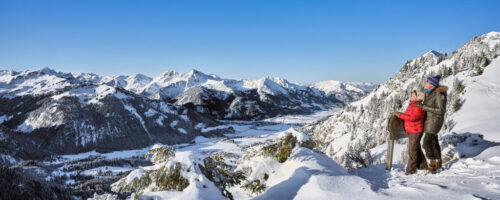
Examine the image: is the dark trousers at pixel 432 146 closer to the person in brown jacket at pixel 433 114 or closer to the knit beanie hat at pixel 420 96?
the person in brown jacket at pixel 433 114

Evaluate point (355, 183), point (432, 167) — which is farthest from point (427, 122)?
point (355, 183)

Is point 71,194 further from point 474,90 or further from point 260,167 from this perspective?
point 474,90

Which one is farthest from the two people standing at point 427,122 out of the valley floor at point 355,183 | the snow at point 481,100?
the snow at point 481,100

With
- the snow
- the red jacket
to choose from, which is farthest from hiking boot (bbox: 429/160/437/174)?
the snow

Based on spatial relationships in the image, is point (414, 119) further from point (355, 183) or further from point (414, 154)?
point (355, 183)

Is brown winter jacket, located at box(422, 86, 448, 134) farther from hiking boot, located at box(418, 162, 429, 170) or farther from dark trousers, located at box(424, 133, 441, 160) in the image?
hiking boot, located at box(418, 162, 429, 170)

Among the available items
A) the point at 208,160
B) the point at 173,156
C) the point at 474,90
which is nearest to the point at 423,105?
the point at 208,160
